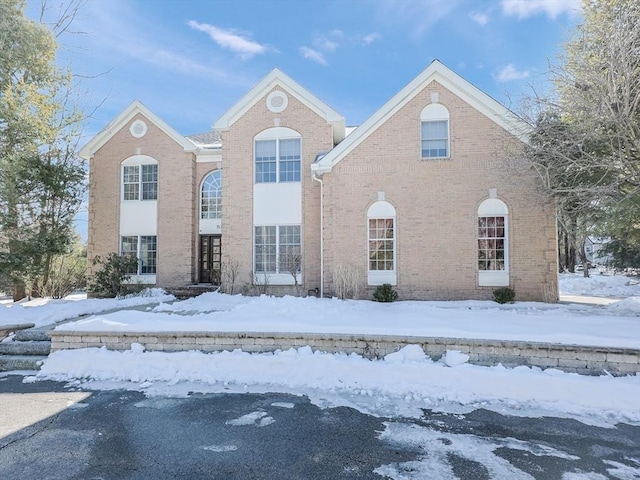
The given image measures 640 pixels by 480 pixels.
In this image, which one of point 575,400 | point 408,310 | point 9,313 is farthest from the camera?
point 408,310

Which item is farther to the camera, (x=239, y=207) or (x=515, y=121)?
(x=239, y=207)

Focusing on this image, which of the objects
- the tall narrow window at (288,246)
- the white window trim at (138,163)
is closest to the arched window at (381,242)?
the tall narrow window at (288,246)

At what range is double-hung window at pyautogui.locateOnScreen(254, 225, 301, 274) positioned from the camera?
48.8ft

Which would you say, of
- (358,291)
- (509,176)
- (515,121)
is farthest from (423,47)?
(358,291)

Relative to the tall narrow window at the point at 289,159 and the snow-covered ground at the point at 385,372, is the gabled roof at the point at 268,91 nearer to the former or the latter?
the tall narrow window at the point at 289,159

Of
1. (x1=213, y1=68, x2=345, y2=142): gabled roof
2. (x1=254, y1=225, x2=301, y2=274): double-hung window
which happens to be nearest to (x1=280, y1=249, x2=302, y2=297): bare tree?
(x1=254, y1=225, x2=301, y2=274): double-hung window

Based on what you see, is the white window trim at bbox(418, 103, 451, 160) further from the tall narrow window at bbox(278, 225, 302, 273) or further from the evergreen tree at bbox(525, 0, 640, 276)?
the tall narrow window at bbox(278, 225, 302, 273)

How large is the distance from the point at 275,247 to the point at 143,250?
6350 mm

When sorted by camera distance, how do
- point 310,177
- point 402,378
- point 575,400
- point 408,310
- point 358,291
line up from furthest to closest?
point 310,177 → point 358,291 → point 408,310 → point 402,378 → point 575,400

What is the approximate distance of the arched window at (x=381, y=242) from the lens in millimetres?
13281

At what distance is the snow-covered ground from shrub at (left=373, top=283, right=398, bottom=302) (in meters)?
4.00

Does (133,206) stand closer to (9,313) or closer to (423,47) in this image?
(9,313)

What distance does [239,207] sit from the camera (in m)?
15.2

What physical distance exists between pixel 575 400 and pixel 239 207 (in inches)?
495
